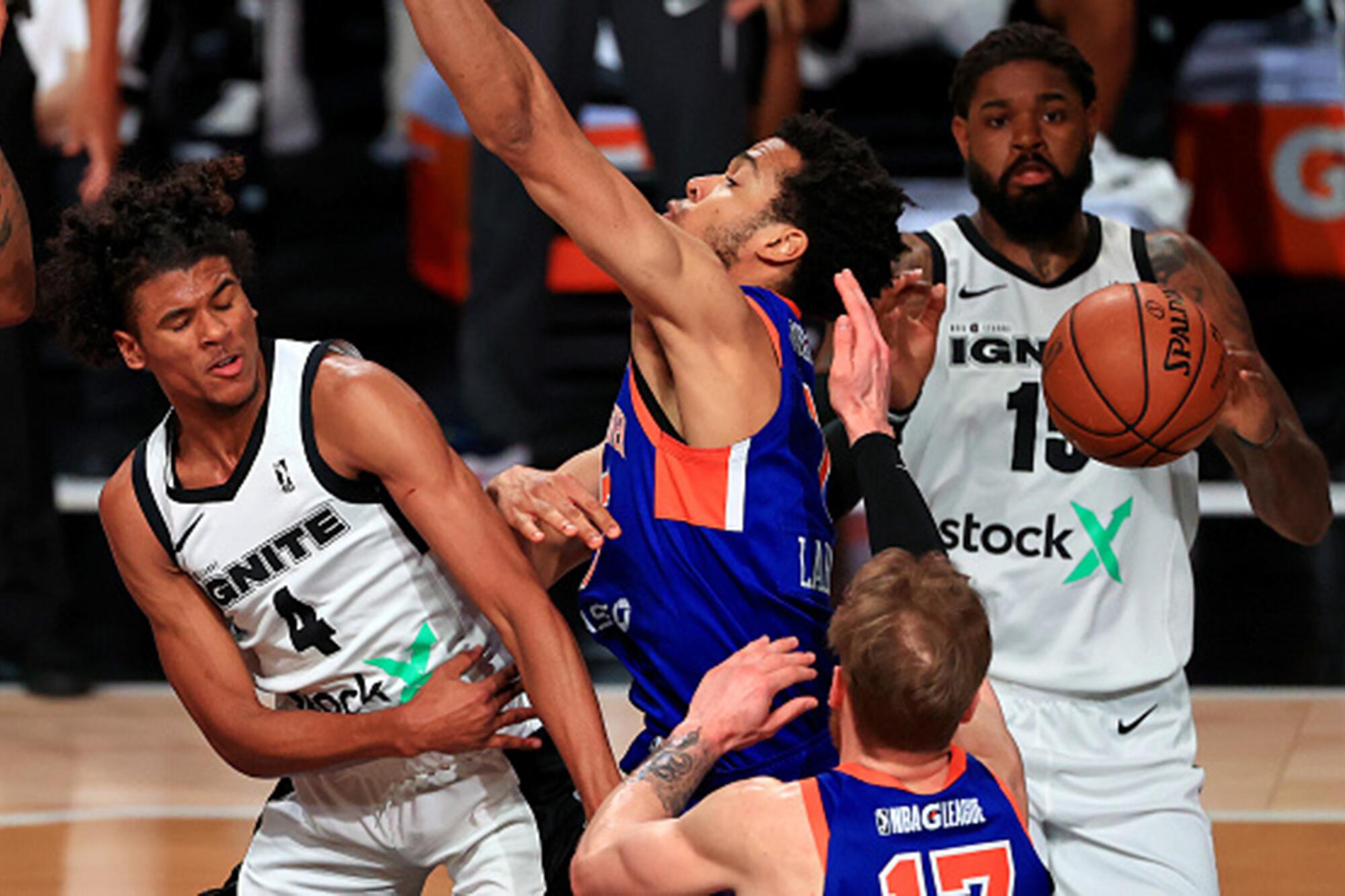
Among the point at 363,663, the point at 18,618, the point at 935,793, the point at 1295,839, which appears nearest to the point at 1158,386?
the point at 935,793

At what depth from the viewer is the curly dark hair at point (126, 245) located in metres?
3.64

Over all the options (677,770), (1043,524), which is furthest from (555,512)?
(1043,524)

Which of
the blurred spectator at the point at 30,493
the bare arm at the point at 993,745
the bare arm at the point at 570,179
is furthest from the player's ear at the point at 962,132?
the blurred spectator at the point at 30,493

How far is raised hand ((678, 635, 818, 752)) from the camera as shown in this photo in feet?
10.2

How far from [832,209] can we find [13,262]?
1581 mm

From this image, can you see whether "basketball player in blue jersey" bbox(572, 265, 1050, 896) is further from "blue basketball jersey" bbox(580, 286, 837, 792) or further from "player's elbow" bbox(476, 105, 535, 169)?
"player's elbow" bbox(476, 105, 535, 169)

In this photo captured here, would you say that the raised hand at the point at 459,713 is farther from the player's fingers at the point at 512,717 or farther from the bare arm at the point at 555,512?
the bare arm at the point at 555,512

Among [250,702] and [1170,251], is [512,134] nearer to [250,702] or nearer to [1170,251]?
[250,702]

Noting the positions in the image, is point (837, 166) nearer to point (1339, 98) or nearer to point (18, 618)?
point (18, 618)

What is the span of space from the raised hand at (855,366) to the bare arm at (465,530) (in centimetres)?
62

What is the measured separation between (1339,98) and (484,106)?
23.8ft

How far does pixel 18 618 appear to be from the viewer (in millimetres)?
7430

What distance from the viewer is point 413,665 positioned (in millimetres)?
3756

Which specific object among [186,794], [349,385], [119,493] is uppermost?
[349,385]
